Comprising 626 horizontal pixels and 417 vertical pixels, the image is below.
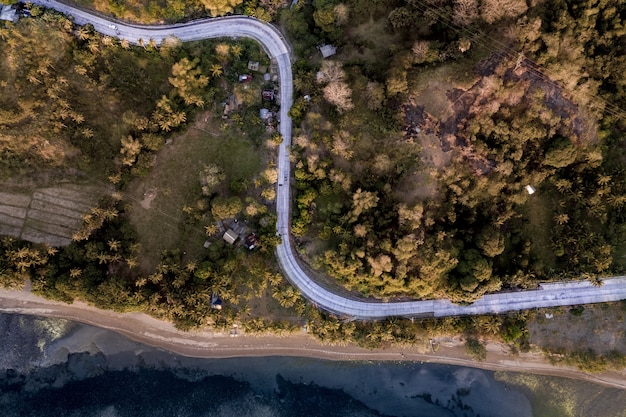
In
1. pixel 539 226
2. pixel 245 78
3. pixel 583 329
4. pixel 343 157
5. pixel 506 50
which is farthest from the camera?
pixel 245 78

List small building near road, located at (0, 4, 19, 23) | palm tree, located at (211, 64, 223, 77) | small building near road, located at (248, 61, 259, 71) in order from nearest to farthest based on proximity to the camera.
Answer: small building near road, located at (0, 4, 19, 23) → palm tree, located at (211, 64, 223, 77) → small building near road, located at (248, 61, 259, 71)

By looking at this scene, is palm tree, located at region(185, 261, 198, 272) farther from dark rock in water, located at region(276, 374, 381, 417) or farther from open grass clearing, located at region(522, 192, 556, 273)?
open grass clearing, located at region(522, 192, 556, 273)

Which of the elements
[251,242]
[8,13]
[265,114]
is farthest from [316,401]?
[8,13]

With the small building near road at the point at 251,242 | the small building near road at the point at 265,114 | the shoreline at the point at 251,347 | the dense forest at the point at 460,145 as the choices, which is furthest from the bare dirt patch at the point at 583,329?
the small building near road at the point at 265,114

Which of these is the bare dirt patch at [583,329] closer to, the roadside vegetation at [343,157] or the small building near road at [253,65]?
the roadside vegetation at [343,157]

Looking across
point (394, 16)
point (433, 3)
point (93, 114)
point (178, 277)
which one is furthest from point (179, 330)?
point (433, 3)

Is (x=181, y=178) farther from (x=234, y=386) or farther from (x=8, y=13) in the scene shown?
(x=8, y=13)

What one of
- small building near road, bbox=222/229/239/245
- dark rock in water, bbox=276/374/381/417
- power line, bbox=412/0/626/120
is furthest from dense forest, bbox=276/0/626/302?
dark rock in water, bbox=276/374/381/417
